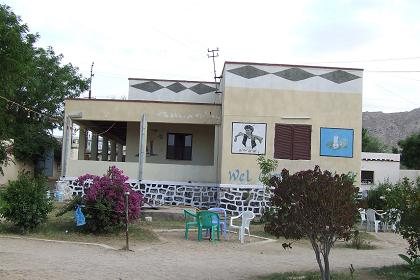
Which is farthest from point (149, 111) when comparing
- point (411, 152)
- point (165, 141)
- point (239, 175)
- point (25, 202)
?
point (411, 152)

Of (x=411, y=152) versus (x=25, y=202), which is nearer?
(x=25, y=202)

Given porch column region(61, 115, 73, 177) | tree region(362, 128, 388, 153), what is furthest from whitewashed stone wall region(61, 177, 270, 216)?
tree region(362, 128, 388, 153)

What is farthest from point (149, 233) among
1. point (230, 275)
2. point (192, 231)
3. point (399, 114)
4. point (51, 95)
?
point (399, 114)

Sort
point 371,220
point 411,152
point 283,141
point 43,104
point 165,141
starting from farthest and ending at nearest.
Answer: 1. point 411,152
2. point 43,104
3. point 165,141
4. point 283,141
5. point 371,220

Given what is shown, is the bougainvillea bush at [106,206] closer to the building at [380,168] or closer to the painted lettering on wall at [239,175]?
the painted lettering on wall at [239,175]

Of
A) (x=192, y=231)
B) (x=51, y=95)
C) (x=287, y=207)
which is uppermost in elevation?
(x=51, y=95)

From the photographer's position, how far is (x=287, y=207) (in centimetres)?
847

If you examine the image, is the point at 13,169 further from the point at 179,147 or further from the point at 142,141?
the point at 142,141

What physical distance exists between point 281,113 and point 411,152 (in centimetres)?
3237

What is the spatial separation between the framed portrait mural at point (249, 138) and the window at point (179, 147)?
16.4 ft

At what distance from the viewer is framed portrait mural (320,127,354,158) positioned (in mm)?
22516

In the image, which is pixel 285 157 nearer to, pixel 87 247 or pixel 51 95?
pixel 87 247

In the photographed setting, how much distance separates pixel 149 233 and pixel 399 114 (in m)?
70.4

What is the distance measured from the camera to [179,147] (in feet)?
88.7
